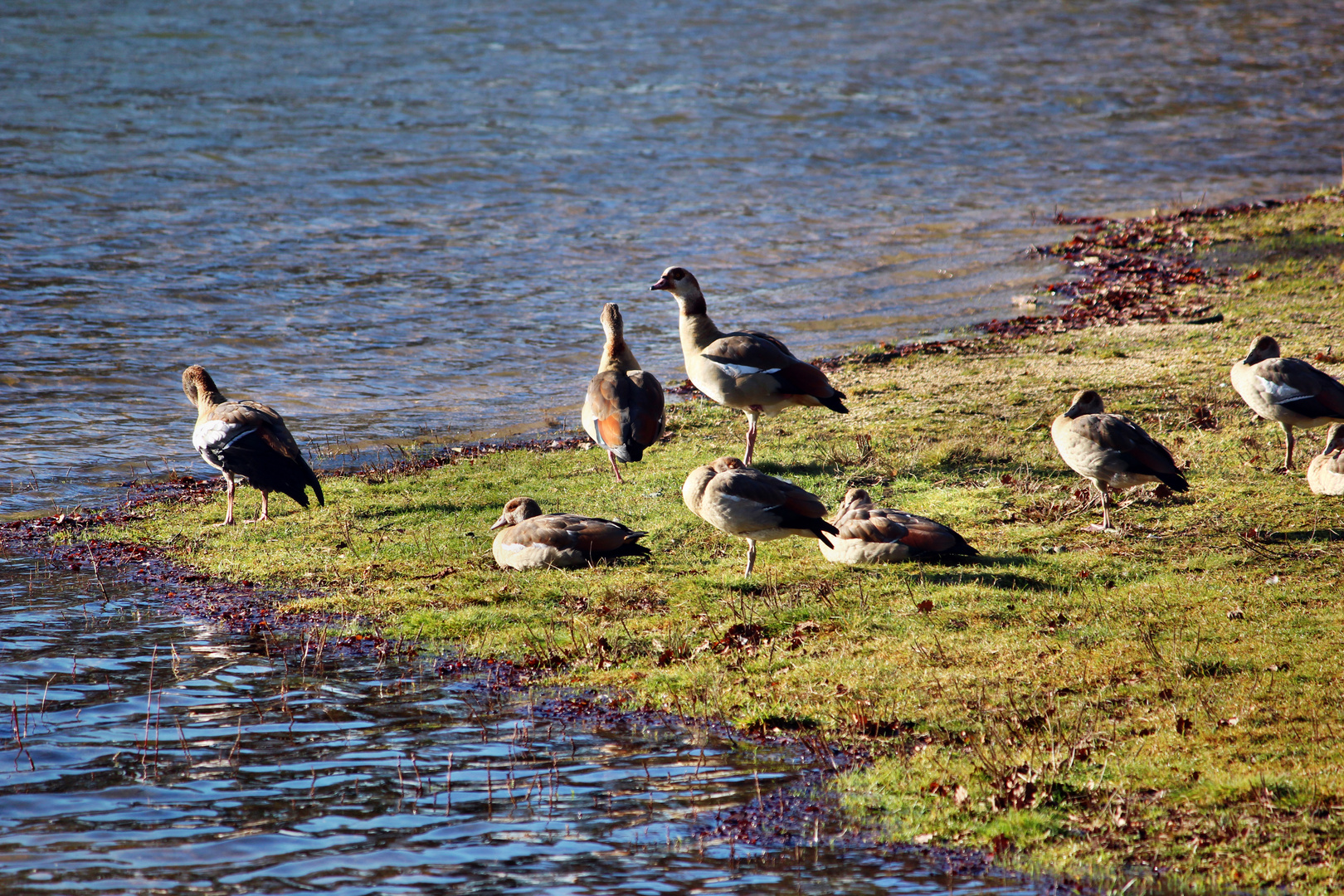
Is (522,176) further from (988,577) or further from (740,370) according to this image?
(988,577)

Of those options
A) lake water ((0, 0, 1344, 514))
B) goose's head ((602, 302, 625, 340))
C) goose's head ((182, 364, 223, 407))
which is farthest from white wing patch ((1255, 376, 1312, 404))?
goose's head ((182, 364, 223, 407))

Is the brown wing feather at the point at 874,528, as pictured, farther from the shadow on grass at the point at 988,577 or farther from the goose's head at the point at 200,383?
the goose's head at the point at 200,383

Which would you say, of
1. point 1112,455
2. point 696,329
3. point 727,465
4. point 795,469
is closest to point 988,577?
point 1112,455

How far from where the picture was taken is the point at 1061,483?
12.1m

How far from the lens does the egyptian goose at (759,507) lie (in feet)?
31.7

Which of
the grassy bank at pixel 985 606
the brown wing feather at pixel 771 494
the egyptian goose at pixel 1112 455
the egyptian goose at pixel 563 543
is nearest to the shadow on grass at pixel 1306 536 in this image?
the grassy bank at pixel 985 606

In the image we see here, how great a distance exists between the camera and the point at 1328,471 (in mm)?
10797

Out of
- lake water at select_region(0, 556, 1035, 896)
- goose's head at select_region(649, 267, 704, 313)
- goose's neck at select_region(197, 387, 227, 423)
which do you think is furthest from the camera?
goose's head at select_region(649, 267, 704, 313)

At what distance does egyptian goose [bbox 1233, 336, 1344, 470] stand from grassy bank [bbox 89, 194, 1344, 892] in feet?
1.62

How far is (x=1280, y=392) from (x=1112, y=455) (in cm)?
252

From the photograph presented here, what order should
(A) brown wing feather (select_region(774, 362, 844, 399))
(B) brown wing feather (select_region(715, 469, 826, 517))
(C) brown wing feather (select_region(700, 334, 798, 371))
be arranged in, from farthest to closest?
(C) brown wing feather (select_region(700, 334, 798, 371)), (A) brown wing feather (select_region(774, 362, 844, 399)), (B) brown wing feather (select_region(715, 469, 826, 517))

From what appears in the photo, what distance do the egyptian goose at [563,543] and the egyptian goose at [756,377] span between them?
2.87 meters

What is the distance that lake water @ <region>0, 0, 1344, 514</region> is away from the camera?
2056 centimetres

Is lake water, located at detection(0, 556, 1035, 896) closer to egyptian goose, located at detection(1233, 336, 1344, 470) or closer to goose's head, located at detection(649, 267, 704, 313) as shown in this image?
goose's head, located at detection(649, 267, 704, 313)
